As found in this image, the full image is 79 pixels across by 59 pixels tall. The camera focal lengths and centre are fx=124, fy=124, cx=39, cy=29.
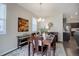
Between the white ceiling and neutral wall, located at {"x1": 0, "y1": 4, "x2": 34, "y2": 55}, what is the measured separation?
14 cm

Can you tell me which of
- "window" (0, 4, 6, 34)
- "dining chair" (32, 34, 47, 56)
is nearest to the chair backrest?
"dining chair" (32, 34, 47, 56)

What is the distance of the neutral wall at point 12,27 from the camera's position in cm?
284

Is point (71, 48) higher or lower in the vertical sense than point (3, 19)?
lower

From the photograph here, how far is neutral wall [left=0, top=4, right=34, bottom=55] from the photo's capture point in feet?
9.30

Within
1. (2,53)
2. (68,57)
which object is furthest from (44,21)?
(2,53)

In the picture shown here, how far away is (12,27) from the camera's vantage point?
289 centimetres

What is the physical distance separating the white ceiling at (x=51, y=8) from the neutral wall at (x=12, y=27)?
138 millimetres

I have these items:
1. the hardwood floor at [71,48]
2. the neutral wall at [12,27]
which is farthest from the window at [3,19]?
the hardwood floor at [71,48]

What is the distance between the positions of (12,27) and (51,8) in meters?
1.01

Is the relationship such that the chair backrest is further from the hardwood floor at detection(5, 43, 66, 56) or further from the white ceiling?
the white ceiling

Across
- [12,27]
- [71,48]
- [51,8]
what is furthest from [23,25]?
[71,48]

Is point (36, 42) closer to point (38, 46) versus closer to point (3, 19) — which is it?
point (38, 46)

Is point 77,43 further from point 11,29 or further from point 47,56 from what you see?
point 11,29

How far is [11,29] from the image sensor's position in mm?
2895
